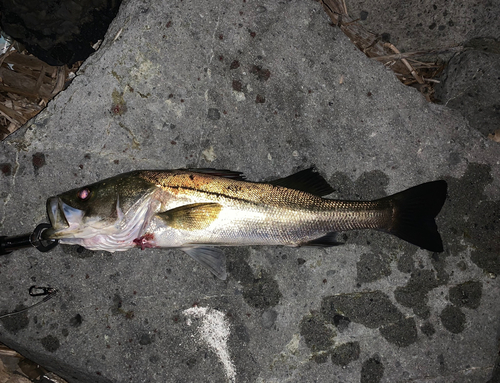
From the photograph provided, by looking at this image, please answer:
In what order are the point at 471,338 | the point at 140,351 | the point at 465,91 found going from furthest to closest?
the point at 465,91 < the point at 471,338 < the point at 140,351

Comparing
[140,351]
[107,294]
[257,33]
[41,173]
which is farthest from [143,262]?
[257,33]

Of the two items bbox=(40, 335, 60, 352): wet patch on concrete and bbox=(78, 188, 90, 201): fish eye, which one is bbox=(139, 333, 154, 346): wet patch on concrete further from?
bbox=(78, 188, 90, 201): fish eye

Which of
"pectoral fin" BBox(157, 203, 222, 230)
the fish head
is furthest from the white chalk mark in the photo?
the fish head

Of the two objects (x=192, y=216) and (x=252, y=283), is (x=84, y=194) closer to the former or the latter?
(x=192, y=216)

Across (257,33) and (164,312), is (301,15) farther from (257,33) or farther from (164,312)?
(164,312)

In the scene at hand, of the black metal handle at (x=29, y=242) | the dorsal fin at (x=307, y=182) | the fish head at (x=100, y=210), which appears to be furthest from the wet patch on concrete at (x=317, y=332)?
the black metal handle at (x=29, y=242)
